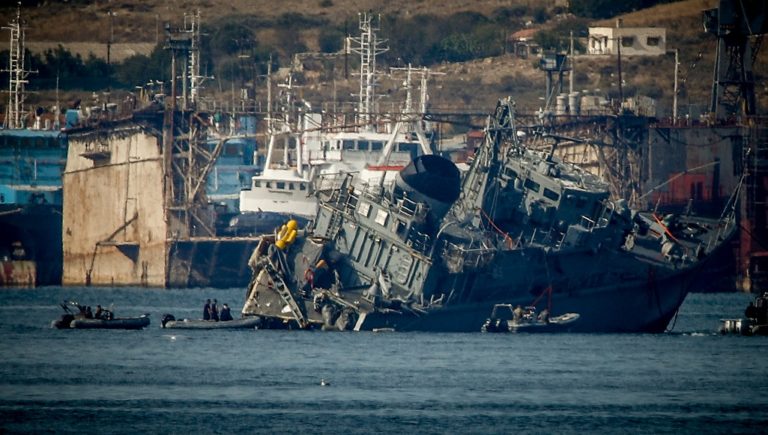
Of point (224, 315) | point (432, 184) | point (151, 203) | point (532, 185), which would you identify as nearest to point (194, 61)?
point (151, 203)

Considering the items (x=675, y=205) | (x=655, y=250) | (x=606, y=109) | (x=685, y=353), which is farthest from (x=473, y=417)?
(x=606, y=109)

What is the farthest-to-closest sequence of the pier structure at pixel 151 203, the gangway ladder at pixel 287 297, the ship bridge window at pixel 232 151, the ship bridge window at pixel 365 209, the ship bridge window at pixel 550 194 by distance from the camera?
the ship bridge window at pixel 232 151
the pier structure at pixel 151 203
the ship bridge window at pixel 550 194
the ship bridge window at pixel 365 209
the gangway ladder at pixel 287 297

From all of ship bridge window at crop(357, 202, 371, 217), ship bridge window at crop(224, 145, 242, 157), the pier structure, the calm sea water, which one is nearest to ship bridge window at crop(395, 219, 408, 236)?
ship bridge window at crop(357, 202, 371, 217)

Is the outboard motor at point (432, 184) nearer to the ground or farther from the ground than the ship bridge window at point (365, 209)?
farther from the ground

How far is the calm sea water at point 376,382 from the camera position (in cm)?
5566

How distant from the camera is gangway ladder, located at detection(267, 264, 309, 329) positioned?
250 ft

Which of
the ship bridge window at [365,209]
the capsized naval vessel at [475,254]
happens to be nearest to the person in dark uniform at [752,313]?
the capsized naval vessel at [475,254]

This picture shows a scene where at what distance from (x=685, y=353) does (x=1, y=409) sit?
2837 centimetres

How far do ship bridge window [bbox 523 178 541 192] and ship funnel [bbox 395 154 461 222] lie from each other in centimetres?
483

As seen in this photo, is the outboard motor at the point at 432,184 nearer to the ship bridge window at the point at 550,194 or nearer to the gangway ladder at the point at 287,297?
the ship bridge window at the point at 550,194

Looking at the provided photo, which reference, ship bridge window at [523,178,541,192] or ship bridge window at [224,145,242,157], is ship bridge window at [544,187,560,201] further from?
ship bridge window at [224,145,242,157]

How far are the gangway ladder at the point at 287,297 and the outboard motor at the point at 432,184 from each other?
573cm

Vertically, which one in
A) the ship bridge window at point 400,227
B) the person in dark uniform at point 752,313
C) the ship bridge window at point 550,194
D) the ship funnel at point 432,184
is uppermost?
the ship funnel at point 432,184

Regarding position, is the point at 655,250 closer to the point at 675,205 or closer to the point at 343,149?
the point at 675,205
